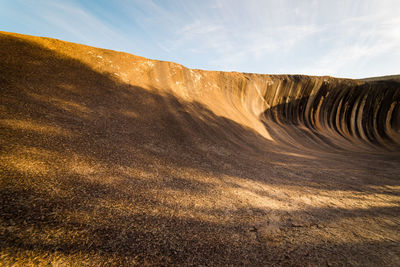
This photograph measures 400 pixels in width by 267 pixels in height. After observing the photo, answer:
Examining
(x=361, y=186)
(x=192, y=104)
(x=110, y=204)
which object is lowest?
(x=110, y=204)

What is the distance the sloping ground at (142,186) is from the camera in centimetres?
116

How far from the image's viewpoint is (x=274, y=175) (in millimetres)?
3262

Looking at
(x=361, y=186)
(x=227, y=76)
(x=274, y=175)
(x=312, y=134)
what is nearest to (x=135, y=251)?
(x=274, y=175)

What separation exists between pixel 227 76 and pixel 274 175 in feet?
26.7

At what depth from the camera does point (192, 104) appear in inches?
245

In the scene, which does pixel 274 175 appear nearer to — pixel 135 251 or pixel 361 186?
pixel 361 186

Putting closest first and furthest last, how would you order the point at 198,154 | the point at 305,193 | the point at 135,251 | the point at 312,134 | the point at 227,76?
the point at 135,251 < the point at 305,193 < the point at 198,154 < the point at 227,76 < the point at 312,134

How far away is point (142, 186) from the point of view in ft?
6.45

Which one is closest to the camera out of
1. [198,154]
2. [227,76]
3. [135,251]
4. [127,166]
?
[135,251]

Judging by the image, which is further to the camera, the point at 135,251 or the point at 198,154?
the point at 198,154

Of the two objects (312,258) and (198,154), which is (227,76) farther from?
(312,258)

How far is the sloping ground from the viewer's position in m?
1.16

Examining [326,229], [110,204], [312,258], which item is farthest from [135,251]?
[326,229]

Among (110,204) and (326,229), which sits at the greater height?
(326,229)
